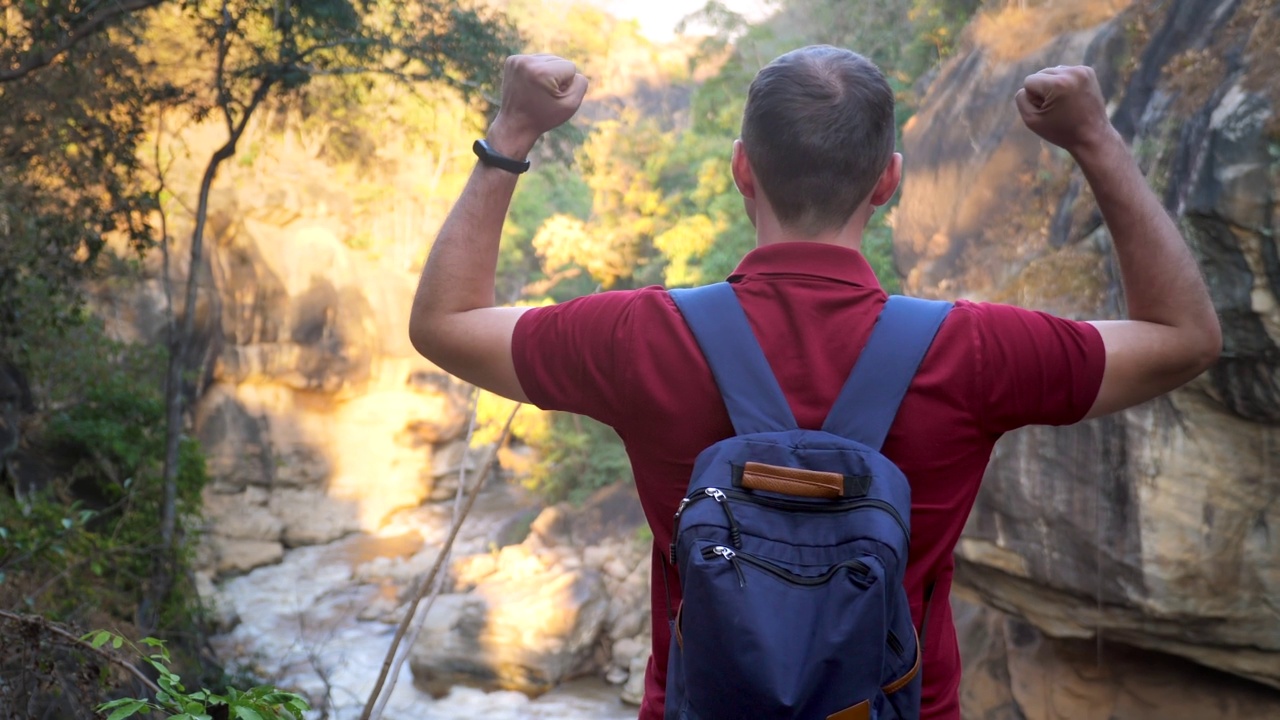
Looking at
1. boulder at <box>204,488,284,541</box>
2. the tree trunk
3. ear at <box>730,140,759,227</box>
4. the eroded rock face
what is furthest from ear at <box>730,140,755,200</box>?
boulder at <box>204,488,284,541</box>

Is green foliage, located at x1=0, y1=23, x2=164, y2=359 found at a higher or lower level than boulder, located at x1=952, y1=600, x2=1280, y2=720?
higher

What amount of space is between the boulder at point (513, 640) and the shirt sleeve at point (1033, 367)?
1098 cm

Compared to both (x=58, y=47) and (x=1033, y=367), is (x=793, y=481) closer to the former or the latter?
(x=1033, y=367)

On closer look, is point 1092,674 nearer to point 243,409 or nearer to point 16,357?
point 16,357

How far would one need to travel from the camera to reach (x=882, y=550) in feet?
3.43

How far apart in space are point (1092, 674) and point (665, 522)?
19.4 feet

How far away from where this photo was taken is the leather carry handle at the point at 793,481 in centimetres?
107

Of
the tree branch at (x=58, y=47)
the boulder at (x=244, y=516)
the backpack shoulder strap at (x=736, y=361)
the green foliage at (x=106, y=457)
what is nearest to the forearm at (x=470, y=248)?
the backpack shoulder strap at (x=736, y=361)

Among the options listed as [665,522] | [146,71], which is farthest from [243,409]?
[665,522]

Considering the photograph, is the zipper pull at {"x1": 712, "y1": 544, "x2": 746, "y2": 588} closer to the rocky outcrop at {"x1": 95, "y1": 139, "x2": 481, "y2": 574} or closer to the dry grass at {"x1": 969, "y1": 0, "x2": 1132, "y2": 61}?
the dry grass at {"x1": 969, "y1": 0, "x2": 1132, "y2": 61}

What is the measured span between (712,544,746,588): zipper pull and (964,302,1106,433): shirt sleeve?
0.36m

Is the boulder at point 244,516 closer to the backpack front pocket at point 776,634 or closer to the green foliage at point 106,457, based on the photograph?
the green foliage at point 106,457

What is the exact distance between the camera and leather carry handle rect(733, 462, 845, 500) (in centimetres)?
107

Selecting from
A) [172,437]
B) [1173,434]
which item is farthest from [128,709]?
[172,437]
